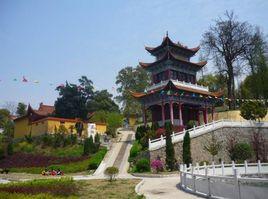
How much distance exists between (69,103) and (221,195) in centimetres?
4264

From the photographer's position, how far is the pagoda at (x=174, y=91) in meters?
42.1

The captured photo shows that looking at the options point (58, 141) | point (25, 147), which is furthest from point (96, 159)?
point (25, 147)

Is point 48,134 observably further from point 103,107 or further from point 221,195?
point 221,195

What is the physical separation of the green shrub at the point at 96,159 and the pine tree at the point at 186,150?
8.10 m

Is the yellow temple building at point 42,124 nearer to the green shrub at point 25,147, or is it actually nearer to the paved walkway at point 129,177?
the green shrub at point 25,147

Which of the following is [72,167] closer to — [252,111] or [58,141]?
[58,141]

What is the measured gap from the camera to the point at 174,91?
41.5m

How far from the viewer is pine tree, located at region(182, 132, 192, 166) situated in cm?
3180

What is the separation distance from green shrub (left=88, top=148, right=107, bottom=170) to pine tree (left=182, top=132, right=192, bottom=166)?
26.6 feet

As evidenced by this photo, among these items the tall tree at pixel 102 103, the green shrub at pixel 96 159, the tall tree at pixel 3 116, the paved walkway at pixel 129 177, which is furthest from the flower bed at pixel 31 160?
the tall tree at pixel 3 116

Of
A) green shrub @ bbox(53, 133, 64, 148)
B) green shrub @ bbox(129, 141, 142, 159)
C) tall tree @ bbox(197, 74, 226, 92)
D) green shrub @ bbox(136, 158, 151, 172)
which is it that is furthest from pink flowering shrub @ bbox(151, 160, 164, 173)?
tall tree @ bbox(197, 74, 226, 92)

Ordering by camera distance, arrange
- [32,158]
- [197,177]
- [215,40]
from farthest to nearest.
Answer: [215,40], [32,158], [197,177]

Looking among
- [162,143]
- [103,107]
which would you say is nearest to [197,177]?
[162,143]

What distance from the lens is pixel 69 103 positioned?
179 feet
